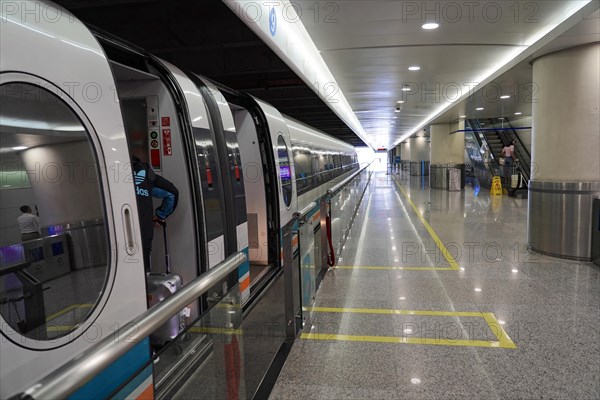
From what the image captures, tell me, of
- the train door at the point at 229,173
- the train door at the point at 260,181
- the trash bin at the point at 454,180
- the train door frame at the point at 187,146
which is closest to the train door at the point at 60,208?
the train door frame at the point at 187,146

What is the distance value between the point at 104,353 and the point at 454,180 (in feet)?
57.5

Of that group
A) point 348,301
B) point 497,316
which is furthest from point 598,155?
point 348,301

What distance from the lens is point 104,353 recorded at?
3.74 ft

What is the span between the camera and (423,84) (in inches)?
388

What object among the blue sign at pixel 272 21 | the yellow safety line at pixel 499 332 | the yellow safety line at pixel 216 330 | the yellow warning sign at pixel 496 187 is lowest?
the yellow safety line at pixel 499 332

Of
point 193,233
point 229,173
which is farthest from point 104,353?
point 229,173

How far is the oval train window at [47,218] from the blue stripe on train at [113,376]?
0.28 meters

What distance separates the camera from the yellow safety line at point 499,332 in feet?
11.0

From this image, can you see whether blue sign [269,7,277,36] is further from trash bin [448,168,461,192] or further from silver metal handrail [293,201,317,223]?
trash bin [448,168,461,192]

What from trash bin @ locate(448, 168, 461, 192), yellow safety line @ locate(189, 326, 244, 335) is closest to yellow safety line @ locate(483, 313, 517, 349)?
yellow safety line @ locate(189, 326, 244, 335)

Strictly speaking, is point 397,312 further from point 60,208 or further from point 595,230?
point 595,230

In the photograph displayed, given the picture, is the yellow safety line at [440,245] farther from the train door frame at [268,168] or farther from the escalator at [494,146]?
the escalator at [494,146]

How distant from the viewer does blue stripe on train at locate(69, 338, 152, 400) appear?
4.18 feet

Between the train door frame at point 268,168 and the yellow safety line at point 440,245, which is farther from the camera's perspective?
the yellow safety line at point 440,245
